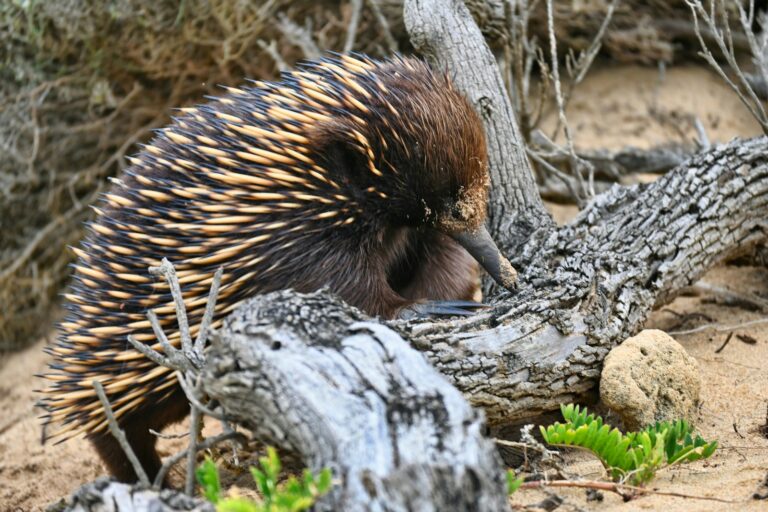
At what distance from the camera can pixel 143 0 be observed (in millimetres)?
6496

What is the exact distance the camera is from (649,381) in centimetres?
359

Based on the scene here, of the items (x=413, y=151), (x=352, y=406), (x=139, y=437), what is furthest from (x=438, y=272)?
Answer: (x=352, y=406)

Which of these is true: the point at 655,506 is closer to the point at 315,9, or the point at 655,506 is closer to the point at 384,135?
the point at 384,135

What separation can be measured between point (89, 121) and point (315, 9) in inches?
80.3

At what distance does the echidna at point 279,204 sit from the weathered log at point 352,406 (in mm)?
878

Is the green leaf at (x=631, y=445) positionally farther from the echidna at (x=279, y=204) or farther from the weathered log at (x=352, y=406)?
the echidna at (x=279, y=204)

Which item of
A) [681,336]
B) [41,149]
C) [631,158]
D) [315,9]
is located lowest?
[681,336]

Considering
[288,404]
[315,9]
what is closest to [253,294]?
[288,404]

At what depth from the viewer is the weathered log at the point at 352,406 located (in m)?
2.10

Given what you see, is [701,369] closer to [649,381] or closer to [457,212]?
[649,381]

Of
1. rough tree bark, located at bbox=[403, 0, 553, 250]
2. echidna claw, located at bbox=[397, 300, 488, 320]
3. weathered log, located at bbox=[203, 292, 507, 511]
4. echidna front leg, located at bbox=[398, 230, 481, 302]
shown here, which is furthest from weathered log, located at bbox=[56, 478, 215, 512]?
rough tree bark, located at bbox=[403, 0, 553, 250]

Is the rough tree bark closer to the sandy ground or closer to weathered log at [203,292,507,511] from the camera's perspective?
the sandy ground

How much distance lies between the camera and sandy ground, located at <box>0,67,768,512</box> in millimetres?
3076

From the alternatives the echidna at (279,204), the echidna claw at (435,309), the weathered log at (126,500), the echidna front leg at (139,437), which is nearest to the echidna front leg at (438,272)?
the echidna at (279,204)
